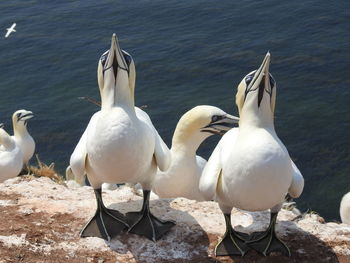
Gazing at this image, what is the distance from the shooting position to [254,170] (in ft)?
15.3

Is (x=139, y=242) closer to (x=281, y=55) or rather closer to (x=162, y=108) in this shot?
(x=162, y=108)

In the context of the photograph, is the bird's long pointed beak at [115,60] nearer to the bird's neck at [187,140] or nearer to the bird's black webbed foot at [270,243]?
the bird's black webbed foot at [270,243]

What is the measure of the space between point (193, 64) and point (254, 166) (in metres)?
11.1

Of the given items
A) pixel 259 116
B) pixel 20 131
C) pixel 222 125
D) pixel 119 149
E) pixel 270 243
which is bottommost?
pixel 20 131

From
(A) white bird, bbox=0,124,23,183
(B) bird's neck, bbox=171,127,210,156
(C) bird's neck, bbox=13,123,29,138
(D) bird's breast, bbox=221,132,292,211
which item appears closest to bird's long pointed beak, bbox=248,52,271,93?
(D) bird's breast, bbox=221,132,292,211

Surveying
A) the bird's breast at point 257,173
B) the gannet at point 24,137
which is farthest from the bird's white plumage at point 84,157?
the gannet at point 24,137

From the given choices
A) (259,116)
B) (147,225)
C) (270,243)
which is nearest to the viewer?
(259,116)

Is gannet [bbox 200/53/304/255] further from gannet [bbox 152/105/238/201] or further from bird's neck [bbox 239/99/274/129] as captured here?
gannet [bbox 152/105/238/201]

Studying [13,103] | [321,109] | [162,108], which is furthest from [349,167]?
[13,103]

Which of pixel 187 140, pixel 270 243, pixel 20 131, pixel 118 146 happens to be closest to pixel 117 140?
pixel 118 146

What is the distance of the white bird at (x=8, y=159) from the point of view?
10.8m

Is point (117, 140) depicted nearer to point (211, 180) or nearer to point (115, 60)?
point (115, 60)

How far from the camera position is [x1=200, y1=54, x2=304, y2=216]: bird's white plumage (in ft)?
15.4

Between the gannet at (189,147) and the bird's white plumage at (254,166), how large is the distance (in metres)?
1.70
